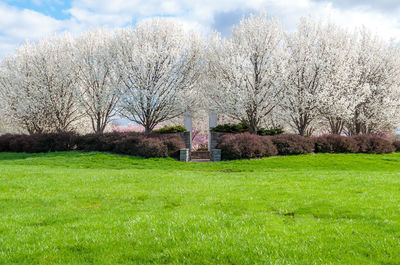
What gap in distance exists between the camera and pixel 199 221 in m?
6.29

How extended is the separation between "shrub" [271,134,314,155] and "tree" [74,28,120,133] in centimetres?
1747

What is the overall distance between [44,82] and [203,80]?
58.7ft

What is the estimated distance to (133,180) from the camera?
1216 cm

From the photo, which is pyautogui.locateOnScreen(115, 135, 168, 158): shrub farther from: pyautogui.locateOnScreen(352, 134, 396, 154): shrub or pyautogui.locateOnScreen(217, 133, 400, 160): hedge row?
pyautogui.locateOnScreen(352, 134, 396, 154): shrub

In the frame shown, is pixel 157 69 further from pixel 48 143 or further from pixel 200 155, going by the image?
pixel 48 143

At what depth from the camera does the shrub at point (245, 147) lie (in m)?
20.7

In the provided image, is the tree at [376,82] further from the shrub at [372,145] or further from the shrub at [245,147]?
the shrub at [245,147]

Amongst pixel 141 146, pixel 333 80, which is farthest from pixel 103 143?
pixel 333 80

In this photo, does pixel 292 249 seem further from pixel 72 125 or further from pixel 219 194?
pixel 72 125

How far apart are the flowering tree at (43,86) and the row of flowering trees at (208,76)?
0.12 m

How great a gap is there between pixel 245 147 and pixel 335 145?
8.45 m

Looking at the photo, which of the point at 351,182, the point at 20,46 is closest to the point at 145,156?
the point at 351,182

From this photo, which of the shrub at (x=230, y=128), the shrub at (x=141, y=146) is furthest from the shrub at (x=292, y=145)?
the shrub at (x=141, y=146)

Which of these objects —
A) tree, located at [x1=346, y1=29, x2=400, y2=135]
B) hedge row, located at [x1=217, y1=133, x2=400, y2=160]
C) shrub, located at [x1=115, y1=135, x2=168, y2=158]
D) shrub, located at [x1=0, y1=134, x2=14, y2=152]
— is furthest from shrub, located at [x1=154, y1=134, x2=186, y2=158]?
tree, located at [x1=346, y1=29, x2=400, y2=135]
